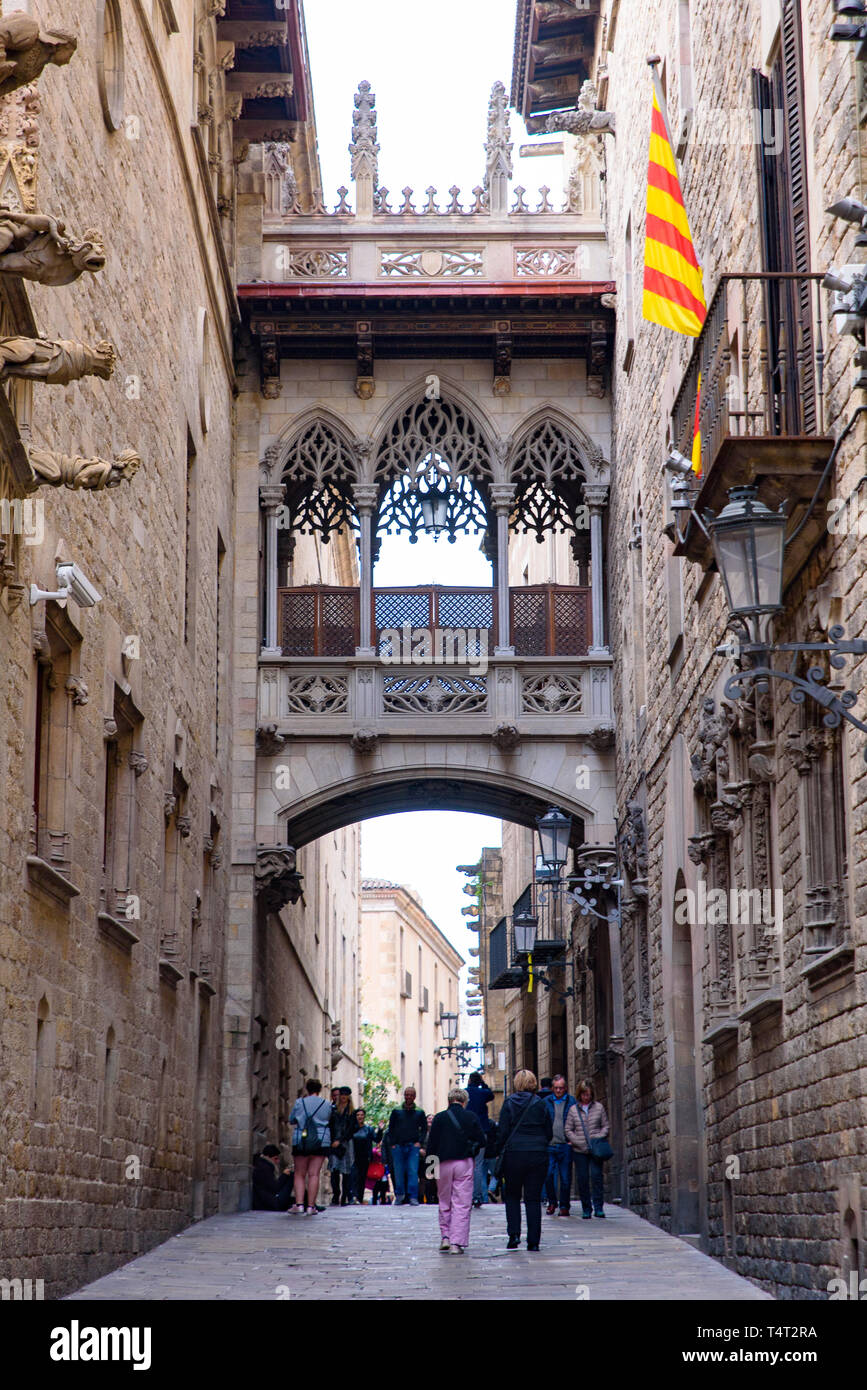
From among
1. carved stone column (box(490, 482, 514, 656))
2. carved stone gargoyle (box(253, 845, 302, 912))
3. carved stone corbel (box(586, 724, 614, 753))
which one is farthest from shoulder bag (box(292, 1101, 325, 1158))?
carved stone column (box(490, 482, 514, 656))

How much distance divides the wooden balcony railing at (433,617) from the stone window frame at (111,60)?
8870 millimetres

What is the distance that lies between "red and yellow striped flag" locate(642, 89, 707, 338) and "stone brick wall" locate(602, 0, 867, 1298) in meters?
0.29

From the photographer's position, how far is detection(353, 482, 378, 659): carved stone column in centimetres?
2133

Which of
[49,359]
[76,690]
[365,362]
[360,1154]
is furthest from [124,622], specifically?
[360,1154]

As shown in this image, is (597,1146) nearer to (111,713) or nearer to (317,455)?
(111,713)

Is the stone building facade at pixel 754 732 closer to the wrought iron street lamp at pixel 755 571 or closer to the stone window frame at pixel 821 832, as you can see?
the stone window frame at pixel 821 832

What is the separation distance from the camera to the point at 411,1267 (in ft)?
41.0

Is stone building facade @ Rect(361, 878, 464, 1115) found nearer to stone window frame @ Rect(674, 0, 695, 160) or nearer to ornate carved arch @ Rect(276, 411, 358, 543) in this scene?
ornate carved arch @ Rect(276, 411, 358, 543)

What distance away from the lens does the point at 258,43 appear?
21062 millimetres

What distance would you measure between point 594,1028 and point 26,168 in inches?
624

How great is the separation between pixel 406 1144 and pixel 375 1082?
4123cm
